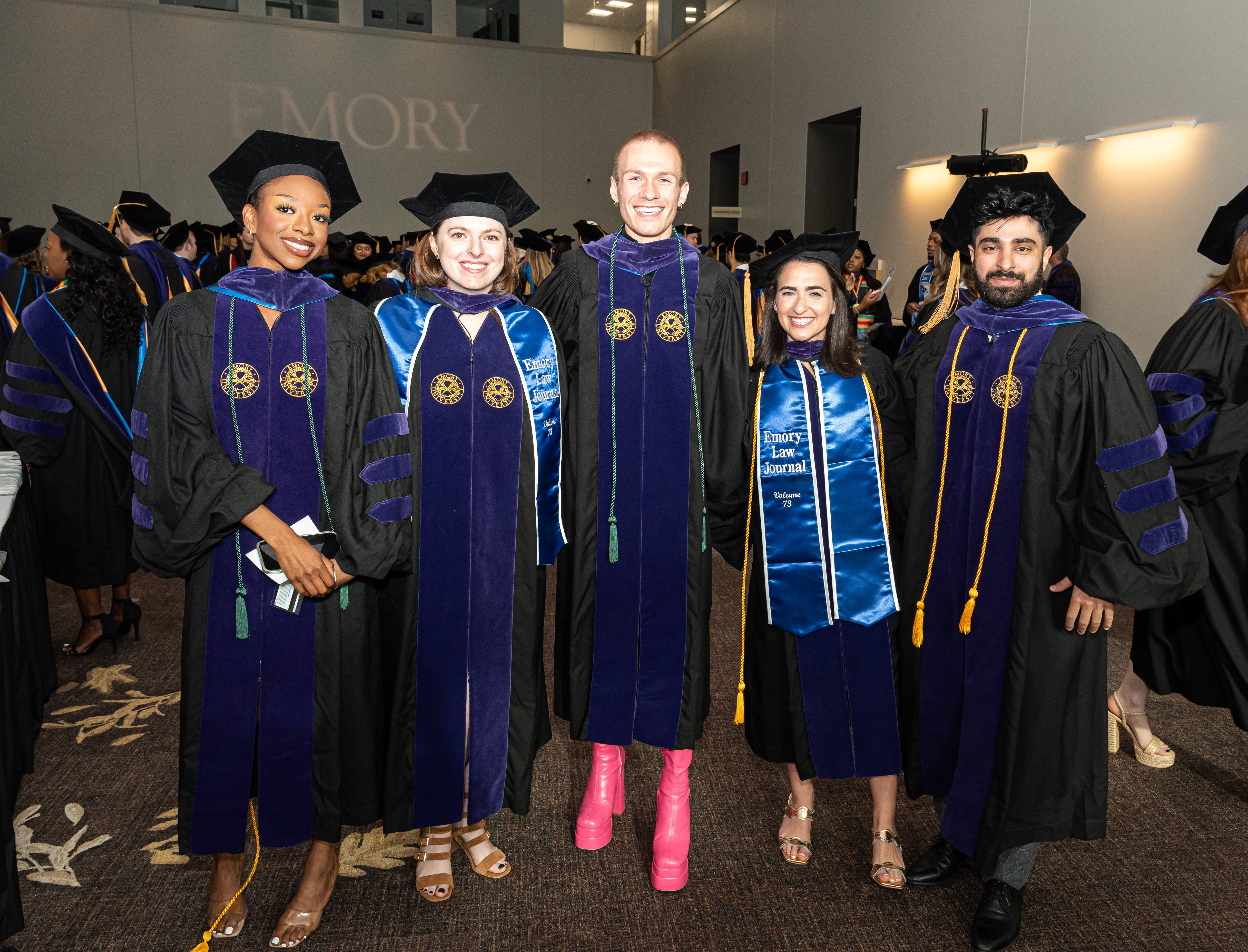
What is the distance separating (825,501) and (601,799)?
3.87 feet

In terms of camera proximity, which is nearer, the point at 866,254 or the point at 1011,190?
the point at 1011,190

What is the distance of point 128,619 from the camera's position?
14.0 feet

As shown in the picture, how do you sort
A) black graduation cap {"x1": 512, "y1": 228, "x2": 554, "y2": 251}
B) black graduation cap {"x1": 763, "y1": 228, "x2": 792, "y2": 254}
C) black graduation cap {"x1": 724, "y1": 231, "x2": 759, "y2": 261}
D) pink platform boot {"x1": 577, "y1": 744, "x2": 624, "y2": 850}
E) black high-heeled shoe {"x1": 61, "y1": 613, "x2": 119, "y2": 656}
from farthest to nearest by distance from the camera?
black graduation cap {"x1": 724, "y1": 231, "x2": 759, "y2": 261} → black graduation cap {"x1": 763, "y1": 228, "x2": 792, "y2": 254} → black graduation cap {"x1": 512, "y1": 228, "x2": 554, "y2": 251} → black high-heeled shoe {"x1": 61, "y1": 613, "x2": 119, "y2": 656} → pink platform boot {"x1": 577, "y1": 744, "x2": 624, "y2": 850}

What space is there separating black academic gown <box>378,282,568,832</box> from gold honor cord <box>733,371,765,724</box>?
567 mm

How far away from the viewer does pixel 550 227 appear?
1747 centimetres

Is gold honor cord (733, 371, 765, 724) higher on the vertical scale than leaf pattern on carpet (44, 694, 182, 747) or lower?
higher

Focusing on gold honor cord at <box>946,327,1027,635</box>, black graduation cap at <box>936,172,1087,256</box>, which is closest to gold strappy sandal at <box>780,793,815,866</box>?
gold honor cord at <box>946,327,1027,635</box>

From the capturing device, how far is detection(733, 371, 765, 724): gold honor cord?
2.49 metres

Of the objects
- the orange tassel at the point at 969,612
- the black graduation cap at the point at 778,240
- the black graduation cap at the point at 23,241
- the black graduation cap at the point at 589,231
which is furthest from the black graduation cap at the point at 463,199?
the black graduation cap at the point at 589,231

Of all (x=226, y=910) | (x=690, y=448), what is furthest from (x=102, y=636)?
(x=690, y=448)

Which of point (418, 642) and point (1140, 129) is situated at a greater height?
point (1140, 129)

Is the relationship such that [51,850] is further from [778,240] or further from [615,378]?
[778,240]

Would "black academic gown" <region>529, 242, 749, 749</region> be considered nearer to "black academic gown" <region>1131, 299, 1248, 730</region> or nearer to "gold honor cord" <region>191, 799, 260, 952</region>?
"gold honor cord" <region>191, 799, 260, 952</region>

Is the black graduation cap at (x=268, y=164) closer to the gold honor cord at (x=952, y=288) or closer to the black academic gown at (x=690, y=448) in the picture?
the black academic gown at (x=690, y=448)
